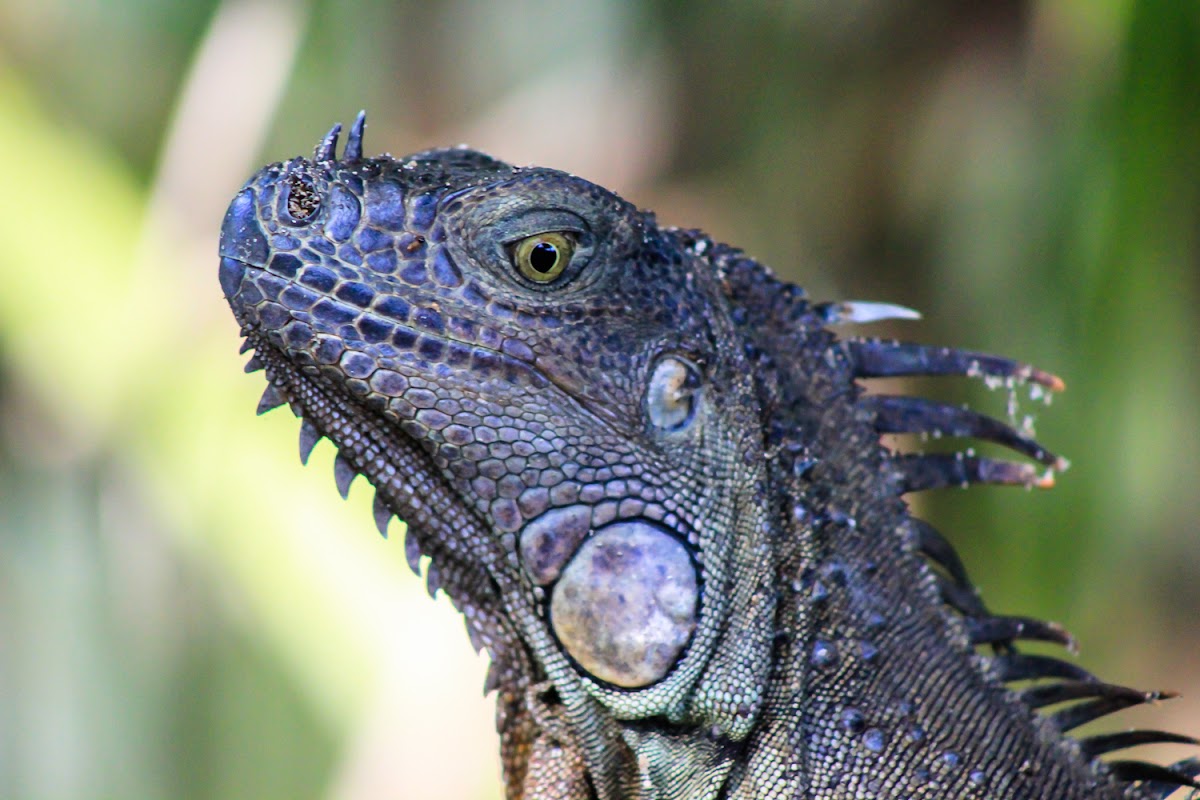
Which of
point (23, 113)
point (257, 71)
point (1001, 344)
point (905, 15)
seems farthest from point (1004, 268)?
point (23, 113)

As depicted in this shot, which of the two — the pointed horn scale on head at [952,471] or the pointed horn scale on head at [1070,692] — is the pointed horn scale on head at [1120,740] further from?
the pointed horn scale on head at [952,471]

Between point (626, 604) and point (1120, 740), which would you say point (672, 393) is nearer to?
point (626, 604)

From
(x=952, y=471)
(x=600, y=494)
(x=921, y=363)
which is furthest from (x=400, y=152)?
(x=600, y=494)

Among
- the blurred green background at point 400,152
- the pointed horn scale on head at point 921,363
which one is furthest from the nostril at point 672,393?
the blurred green background at point 400,152

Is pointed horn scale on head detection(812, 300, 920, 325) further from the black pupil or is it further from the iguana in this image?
the black pupil

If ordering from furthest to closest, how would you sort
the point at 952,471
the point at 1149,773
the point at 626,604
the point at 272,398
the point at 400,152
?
the point at 400,152
the point at 952,471
the point at 1149,773
the point at 272,398
the point at 626,604

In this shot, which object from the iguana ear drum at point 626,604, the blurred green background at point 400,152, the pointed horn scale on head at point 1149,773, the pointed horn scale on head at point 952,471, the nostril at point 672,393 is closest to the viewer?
the iguana ear drum at point 626,604
